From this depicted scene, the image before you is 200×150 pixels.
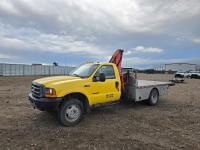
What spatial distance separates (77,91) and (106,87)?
1283mm

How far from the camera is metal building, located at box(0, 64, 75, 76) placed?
4434 centimetres

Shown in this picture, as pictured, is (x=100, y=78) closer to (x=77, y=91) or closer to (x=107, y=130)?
(x=77, y=91)

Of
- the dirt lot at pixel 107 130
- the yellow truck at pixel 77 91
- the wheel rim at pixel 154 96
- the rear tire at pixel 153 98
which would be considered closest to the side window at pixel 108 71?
the yellow truck at pixel 77 91

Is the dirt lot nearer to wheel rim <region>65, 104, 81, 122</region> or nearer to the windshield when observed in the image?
wheel rim <region>65, 104, 81, 122</region>

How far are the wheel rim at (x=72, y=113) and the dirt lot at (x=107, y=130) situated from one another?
0.30 meters

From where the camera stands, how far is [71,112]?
6730 mm

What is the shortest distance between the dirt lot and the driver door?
27.4 inches

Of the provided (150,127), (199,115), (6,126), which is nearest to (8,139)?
(6,126)

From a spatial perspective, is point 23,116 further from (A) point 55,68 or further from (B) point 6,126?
(A) point 55,68

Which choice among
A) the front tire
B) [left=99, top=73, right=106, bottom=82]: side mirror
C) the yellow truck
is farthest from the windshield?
the front tire

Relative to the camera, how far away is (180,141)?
218 inches

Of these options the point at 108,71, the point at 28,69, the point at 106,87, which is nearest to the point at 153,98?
the point at 108,71

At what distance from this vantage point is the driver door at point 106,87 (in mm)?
7364

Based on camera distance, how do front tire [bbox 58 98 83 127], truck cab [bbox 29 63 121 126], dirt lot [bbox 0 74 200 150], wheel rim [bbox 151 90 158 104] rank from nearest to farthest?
dirt lot [bbox 0 74 200 150] → truck cab [bbox 29 63 121 126] → front tire [bbox 58 98 83 127] → wheel rim [bbox 151 90 158 104]
